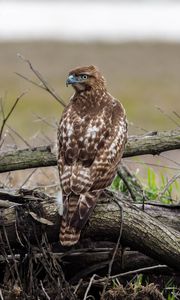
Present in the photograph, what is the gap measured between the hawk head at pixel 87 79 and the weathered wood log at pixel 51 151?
537 millimetres

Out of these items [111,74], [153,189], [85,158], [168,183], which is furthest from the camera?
[111,74]

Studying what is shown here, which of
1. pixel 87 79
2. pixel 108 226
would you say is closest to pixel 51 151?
pixel 87 79

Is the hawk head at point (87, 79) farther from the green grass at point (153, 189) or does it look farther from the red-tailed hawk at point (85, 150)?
the green grass at point (153, 189)

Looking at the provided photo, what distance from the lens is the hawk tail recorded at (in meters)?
7.07

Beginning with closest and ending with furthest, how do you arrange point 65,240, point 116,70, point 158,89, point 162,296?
point 65,240, point 162,296, point 158,89, point 116,70

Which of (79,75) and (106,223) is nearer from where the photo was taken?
(106,223)

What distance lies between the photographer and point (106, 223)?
7246 mm

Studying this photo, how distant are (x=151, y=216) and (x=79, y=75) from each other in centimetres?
126

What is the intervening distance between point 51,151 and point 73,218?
847 millimetres

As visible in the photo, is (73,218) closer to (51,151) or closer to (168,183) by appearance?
(51,151)

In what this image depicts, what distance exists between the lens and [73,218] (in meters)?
7.08

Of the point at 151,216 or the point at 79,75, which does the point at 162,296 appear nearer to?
the point at 151,216

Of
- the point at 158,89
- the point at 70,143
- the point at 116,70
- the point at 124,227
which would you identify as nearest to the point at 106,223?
the point at 124,227

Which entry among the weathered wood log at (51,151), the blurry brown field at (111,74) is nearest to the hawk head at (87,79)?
the weathered wood log at (51,151)
